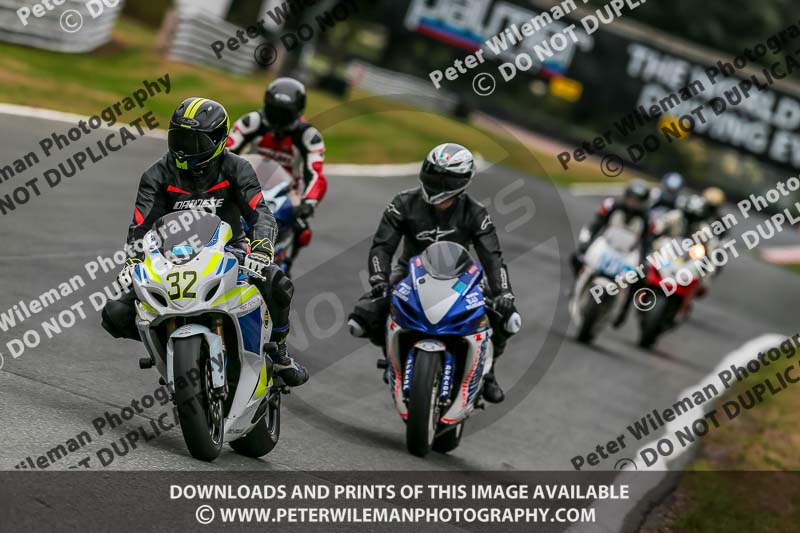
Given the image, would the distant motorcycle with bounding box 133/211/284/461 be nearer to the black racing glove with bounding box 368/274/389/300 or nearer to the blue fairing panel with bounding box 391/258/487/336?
the blue fairing panel with bounding box 391/258/487/336

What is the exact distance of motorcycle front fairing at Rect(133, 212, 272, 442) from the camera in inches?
250

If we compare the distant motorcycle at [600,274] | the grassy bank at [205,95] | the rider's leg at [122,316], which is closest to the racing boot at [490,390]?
the rider's leg at [122,316]

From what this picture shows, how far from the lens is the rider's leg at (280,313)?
6.92 meters

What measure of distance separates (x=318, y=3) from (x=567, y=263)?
1783cm

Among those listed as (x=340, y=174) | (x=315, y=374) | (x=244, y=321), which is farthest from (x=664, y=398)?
(x=340, y=174)

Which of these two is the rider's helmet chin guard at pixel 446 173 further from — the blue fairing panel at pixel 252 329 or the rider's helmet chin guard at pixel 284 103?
the rider's helmet chin guard at pixel 284 103

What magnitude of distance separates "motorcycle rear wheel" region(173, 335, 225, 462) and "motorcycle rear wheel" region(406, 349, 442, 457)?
5.78 ft

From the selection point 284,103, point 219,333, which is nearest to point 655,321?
point 284,103

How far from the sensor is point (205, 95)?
2695 cm

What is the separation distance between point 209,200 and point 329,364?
426 cm

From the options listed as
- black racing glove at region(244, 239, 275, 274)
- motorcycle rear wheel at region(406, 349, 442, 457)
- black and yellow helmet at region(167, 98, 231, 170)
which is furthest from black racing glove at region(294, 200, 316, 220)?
black racing glove at region(244, 239, 275, 274)

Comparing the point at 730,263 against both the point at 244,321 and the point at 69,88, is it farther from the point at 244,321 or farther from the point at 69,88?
the point at 244,321

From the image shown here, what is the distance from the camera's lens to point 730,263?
Answer: 32125mm

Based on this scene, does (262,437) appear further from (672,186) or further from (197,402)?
(672,186)
